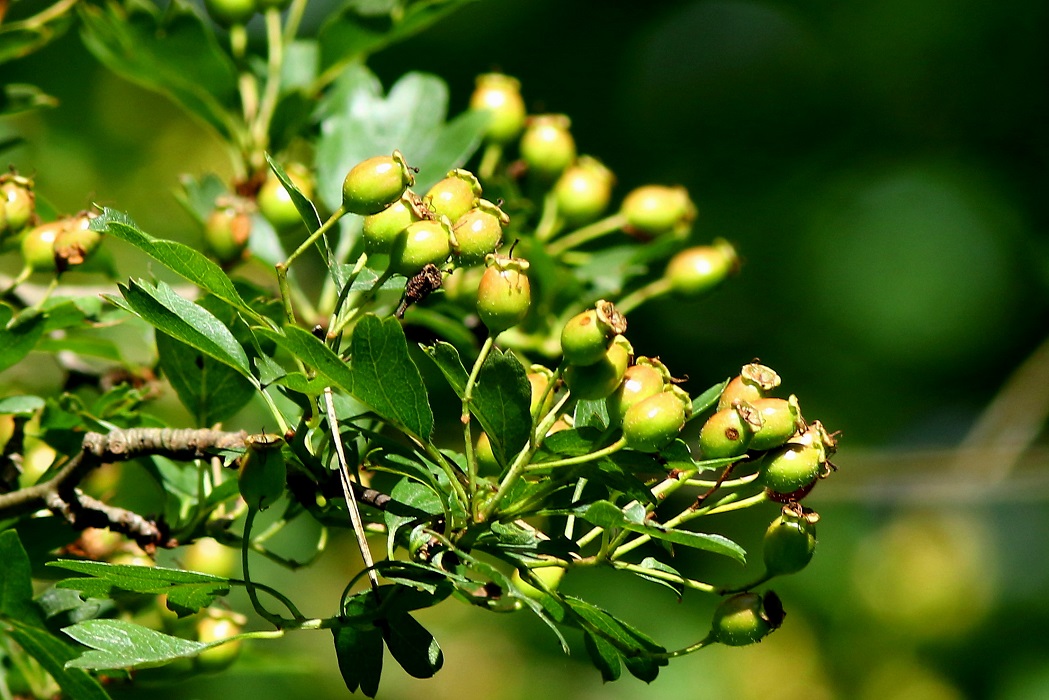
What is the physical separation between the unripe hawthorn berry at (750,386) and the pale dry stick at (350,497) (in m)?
0.29

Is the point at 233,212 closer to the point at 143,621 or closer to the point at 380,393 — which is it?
the point at 143,621

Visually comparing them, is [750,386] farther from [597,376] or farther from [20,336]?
[20,336]

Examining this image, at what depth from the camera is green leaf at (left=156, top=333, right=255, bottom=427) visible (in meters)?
1.08

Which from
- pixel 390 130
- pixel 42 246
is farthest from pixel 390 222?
pixel 390 130

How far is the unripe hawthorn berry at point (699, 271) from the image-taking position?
161 cm

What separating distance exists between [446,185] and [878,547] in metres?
3.18

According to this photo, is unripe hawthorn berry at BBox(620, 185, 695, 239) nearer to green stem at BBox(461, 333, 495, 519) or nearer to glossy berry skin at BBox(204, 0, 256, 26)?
glossy berry skin at BBox(204, 0, 256, 26)

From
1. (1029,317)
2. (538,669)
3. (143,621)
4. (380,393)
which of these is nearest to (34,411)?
(143,621)

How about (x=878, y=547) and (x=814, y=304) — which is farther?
(x=814, y=304)

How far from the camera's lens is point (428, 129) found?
1569 mm

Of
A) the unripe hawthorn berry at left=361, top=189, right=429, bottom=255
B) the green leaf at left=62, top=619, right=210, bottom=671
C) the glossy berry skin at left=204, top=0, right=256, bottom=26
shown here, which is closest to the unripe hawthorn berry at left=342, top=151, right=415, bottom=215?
the unripe hawthorn berry at left=361, top=189, right=429, bottom=255

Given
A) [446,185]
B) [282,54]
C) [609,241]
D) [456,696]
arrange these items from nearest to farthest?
[446,185] < [282,54] < [609,241] < [456,696]

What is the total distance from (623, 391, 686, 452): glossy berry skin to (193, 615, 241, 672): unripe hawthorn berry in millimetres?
540

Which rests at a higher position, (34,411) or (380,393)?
(380,393)
